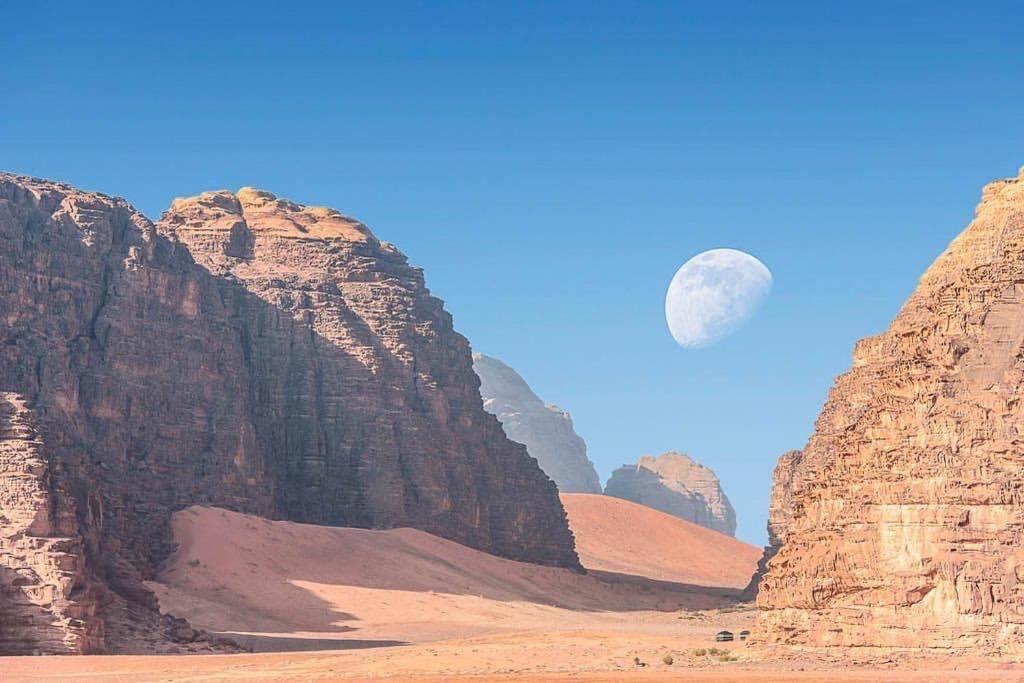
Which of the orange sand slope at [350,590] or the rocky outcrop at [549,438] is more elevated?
the rocky outcrop at [549,438]

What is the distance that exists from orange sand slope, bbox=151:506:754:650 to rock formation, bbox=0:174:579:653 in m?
1.99

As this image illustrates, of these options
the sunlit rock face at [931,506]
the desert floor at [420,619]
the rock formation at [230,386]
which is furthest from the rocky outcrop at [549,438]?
the sunlit rock face at [931,506]

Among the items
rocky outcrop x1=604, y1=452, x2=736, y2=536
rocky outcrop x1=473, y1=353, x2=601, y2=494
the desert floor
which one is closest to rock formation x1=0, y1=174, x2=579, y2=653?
the desert floor

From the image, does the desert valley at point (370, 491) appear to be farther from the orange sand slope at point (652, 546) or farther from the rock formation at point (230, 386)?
the orange sand slope at point (652, 546)

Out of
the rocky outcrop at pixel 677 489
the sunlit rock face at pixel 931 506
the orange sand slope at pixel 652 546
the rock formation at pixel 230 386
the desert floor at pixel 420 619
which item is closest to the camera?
the sunlit rock face at pixel 931 506

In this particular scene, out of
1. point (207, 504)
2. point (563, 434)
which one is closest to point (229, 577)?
point (207, 504)

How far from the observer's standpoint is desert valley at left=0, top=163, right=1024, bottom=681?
3306 centimetres

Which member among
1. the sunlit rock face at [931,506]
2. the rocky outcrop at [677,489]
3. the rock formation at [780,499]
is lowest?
the sunlit rock face at [931,506]

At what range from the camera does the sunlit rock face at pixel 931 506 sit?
1264 inches

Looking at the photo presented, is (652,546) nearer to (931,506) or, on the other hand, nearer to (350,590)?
(350,590)

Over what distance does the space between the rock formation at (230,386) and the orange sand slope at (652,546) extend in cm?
2836

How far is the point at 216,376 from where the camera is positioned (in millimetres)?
81062

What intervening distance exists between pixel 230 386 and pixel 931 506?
53363mm

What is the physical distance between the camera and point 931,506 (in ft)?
107
